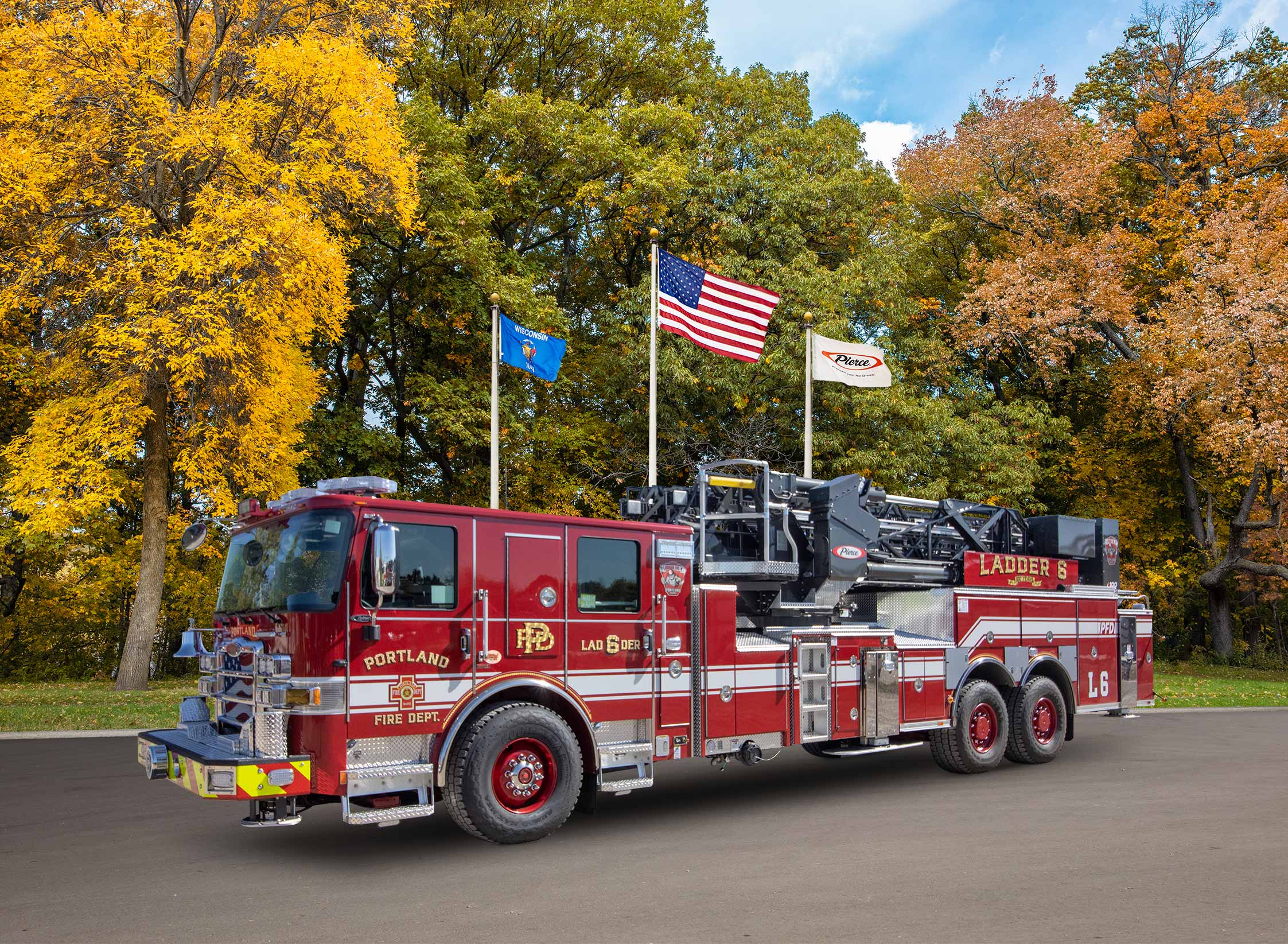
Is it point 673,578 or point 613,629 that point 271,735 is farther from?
point 673,578

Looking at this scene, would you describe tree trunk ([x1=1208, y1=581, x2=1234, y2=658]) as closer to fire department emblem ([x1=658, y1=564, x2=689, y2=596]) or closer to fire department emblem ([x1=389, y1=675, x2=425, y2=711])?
fire department emblem ([x1=658, y1=564, x2=689, y2=596])

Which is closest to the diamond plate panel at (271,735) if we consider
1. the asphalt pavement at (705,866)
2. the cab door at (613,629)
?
the asphalt pavement at (705,866)

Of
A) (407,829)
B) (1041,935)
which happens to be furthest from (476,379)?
(1041,935)

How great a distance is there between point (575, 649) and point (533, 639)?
0.41 metres

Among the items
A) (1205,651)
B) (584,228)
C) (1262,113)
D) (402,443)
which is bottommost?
(1205,651)

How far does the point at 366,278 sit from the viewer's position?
94.3ft

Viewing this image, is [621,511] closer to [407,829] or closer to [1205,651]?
[407,829]

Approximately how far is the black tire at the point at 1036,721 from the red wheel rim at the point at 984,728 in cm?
29

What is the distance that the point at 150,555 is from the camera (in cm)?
2088

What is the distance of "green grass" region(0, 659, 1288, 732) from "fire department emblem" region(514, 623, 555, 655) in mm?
9382

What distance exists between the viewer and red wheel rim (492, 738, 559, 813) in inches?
318

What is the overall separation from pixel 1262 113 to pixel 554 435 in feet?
77.2

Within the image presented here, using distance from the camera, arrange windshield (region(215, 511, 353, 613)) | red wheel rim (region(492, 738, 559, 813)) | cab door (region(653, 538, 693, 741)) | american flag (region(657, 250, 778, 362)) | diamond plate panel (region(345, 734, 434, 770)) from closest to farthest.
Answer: diamond plate panel (region(345, 734, 434, 770)), windshield (region(215, 511, 353, 613)), red wheel rim (region(492, 738, 559, 813)), cab door (region(653, 538, 693, 741)), american flag (region(657, 250, 778, 362))

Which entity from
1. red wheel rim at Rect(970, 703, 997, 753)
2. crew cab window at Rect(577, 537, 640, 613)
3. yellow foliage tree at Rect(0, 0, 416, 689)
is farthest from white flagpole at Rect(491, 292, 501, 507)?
red wheel rim at Rect(970, 703, 997, 753)
